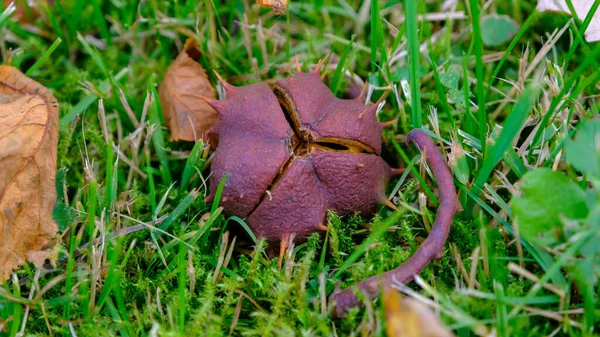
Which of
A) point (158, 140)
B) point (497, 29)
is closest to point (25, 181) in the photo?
point (158, 140)

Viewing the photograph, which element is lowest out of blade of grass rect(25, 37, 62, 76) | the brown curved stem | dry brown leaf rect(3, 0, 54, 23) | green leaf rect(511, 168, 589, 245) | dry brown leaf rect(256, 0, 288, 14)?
the brown curved stem

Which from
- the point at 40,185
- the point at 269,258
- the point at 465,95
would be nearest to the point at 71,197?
the point at 40,185

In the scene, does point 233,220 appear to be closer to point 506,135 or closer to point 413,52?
point 413,52

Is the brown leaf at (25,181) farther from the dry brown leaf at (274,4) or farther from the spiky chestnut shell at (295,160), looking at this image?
the dry brown leaf at (274,4)

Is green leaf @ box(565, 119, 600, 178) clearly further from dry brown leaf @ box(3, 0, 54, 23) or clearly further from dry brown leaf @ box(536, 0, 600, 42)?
dry brown leaf @ box(3, 0, 54, 23)

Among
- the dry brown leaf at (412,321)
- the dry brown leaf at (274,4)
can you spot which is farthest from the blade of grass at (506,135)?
the dry brown leaf at (274,4)

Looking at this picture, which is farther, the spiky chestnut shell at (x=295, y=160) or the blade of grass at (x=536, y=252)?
the spiky chestnut shell at (x=295, y=160)

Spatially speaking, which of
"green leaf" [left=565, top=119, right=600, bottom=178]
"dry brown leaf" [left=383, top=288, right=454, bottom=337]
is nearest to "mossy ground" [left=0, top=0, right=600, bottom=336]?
"green leaf" [left=565, top=119, right=600, bottom=178]
